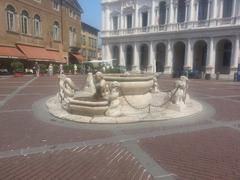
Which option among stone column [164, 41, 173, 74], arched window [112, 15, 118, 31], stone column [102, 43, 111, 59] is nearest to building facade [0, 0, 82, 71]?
stone column [102, 43, 111, 59]

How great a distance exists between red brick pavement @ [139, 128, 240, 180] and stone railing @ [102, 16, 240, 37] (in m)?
27.6

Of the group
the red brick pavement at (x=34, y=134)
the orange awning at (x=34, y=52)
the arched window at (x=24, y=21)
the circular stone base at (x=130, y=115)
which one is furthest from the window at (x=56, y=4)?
the red brick pavement at (x=34, y=134)

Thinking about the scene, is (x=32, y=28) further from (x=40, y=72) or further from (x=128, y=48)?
(x=128, y=48)

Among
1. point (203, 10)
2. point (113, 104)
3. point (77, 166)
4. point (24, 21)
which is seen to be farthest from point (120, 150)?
point (203, 10)

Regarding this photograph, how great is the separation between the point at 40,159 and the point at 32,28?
31.7 metres

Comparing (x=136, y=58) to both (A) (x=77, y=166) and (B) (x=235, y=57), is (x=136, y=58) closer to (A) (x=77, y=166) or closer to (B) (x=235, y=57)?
(B) (x=235, y=57)

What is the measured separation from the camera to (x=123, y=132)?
6.71 meters

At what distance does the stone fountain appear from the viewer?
8031mm

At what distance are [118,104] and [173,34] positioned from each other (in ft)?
96.8

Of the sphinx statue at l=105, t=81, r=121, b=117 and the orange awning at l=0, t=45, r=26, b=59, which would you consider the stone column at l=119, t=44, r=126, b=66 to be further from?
the sphinx statue at l=105, t=81, r=121, b=117

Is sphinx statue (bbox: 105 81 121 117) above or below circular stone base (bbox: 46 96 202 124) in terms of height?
above

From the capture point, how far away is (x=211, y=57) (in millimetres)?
32594

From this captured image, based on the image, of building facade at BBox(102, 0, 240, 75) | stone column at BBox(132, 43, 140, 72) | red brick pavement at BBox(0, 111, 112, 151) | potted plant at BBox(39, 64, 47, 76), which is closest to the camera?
red brick pavement at BBox(0, 111, 112, 151)

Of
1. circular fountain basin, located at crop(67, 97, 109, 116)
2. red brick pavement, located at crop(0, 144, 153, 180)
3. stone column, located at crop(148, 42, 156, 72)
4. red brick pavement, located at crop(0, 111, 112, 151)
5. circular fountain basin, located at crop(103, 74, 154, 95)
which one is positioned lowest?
red brick pavement, located at crop(0, 144, 153, 180)
